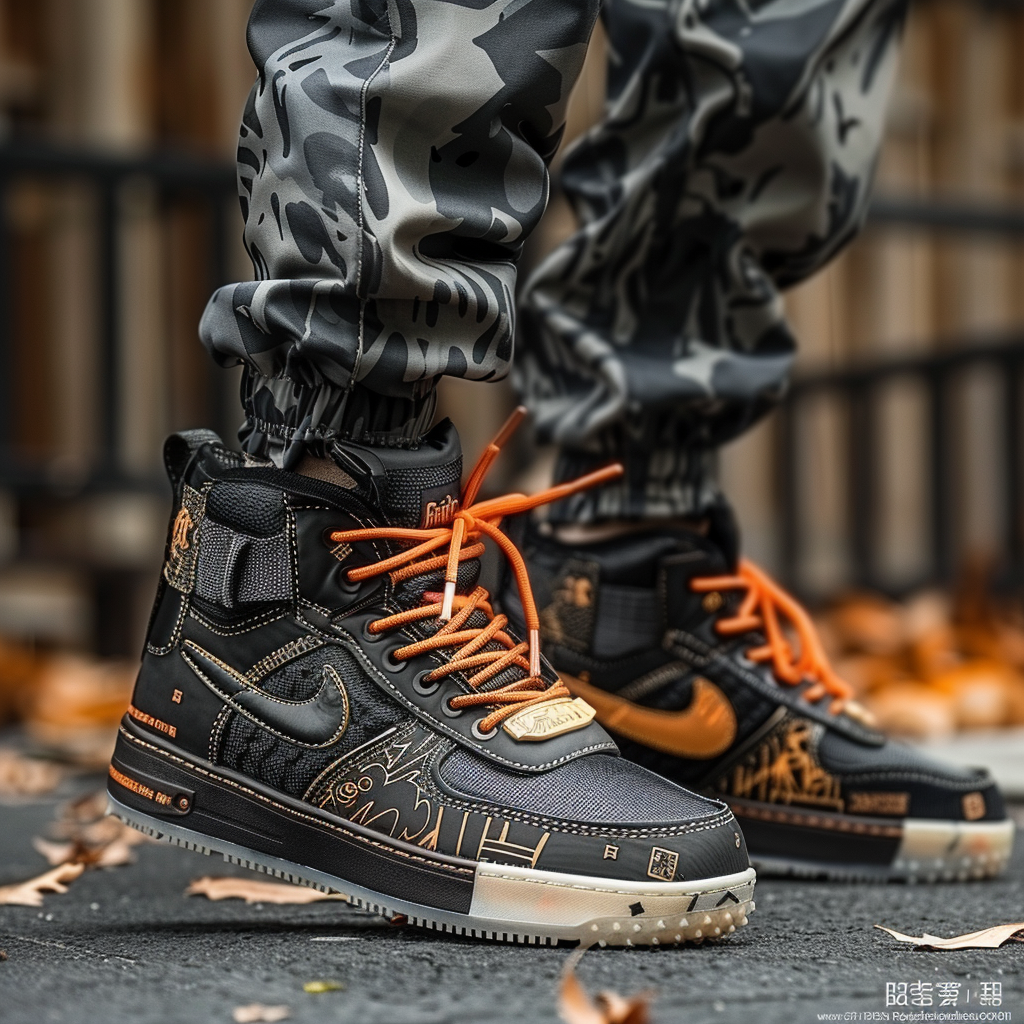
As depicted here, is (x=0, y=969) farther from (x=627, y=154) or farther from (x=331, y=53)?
(x=627, y=154)

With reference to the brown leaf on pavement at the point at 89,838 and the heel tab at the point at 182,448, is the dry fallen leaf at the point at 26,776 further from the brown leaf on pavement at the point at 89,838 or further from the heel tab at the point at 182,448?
the heel tab at the point at 182,448

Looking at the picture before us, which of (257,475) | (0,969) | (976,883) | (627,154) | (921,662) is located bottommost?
(921,662)

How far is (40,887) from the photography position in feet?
3.65

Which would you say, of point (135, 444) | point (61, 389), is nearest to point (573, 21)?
point (135, 444)

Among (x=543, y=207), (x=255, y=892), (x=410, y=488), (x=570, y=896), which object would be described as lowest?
(x=255, y=892)

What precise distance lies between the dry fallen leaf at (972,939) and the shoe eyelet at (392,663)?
0.36 m

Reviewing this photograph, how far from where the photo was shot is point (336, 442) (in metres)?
0.97

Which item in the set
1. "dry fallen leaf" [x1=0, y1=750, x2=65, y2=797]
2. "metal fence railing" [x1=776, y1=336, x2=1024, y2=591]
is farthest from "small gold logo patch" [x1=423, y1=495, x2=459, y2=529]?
"metal fence railing" [x1=776, y1=336, x2=1024, y2=591]

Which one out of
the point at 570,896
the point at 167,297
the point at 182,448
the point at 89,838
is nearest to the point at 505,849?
the point at 570,896

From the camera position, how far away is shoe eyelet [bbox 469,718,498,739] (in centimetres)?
94

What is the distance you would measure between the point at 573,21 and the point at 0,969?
2.30 feet

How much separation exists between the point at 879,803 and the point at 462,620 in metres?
0.43

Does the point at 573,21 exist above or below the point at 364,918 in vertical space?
above

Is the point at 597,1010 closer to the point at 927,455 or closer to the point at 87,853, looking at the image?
the point at 87,853
